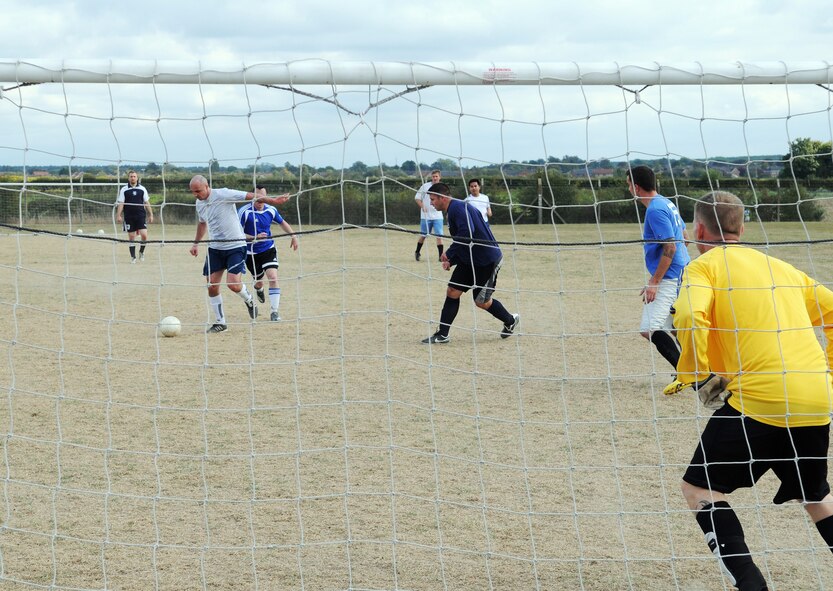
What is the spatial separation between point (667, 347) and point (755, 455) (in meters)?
3.97

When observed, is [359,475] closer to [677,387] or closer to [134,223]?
[677,387]

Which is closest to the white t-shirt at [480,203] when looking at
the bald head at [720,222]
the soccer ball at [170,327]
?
the bald head at [720,222]

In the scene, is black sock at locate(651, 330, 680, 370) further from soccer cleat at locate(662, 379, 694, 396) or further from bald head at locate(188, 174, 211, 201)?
bald head at locate(188, 174, 211, 201)

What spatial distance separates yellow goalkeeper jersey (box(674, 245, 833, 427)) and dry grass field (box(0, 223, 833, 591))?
29.3 inches

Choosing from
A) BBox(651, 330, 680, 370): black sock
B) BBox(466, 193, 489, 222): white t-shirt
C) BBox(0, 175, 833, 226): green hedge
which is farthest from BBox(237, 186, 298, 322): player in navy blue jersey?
BBox(651, 330, 680, 370): black sock

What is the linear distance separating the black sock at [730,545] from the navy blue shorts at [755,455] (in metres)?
0.10

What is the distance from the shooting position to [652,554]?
4.45 m

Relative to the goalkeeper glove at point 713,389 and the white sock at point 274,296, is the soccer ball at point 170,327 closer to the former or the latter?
the white sock at point 274,296

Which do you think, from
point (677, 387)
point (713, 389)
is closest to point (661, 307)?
point (677, 387)

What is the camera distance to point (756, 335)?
12.1 ft

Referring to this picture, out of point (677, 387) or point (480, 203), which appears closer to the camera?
point (677, 387)

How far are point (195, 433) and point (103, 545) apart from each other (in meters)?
2.04

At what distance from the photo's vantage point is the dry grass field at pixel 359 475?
428 centimetres

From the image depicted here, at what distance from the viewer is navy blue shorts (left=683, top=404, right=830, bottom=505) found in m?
3.68
